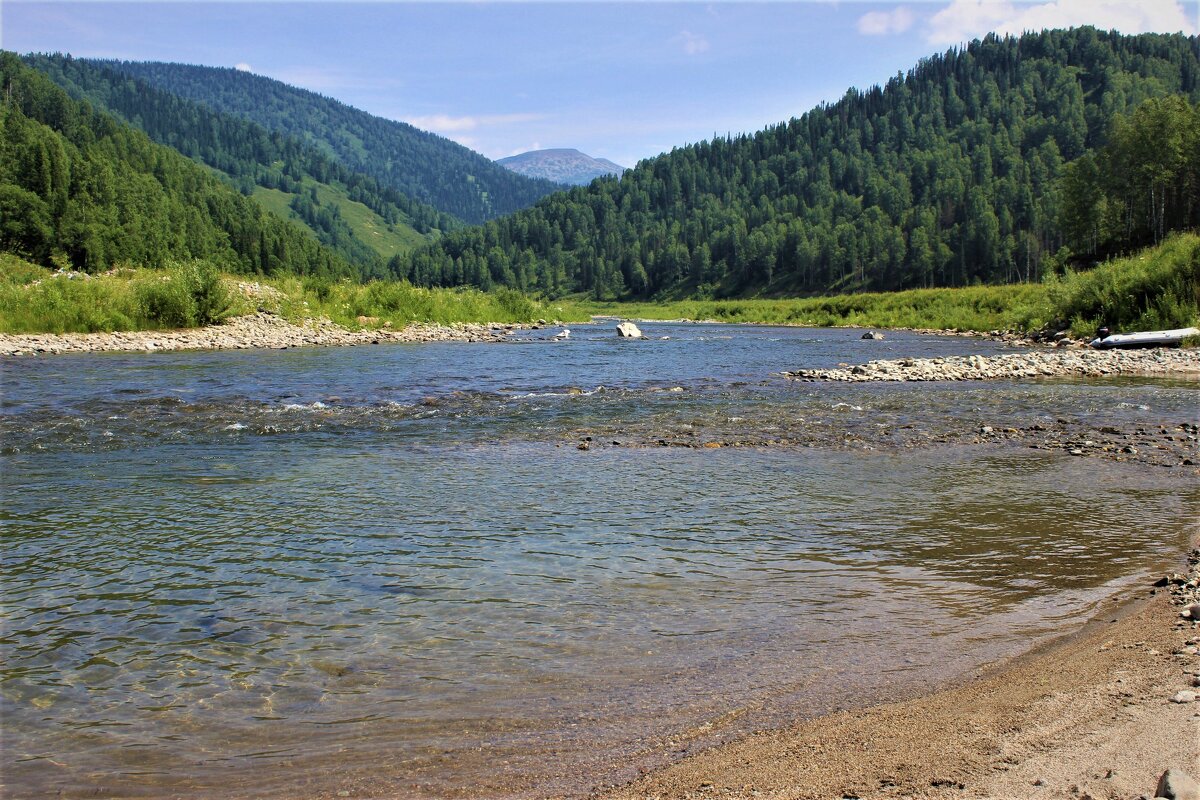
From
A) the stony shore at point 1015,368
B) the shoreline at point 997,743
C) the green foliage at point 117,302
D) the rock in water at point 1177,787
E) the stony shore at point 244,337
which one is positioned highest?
the green foliage at point 117,302

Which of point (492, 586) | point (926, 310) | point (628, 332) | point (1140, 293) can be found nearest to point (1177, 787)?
point (492, 586)

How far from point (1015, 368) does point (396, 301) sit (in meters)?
45.3

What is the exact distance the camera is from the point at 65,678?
5.33 metres

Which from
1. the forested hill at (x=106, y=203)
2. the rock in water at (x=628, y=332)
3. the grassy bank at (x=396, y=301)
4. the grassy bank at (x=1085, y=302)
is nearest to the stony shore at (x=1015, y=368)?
the grassy bank at (x=1085, y=302)

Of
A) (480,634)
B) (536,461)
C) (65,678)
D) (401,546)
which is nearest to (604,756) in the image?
(480,634)

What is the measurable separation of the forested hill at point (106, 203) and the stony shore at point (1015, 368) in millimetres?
81554

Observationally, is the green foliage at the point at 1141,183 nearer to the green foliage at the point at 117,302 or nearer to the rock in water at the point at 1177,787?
the green foliage at the point at 117,302

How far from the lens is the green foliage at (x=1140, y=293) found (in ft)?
111

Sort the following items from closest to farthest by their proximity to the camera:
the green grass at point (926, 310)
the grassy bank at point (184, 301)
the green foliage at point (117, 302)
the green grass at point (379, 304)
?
the green foliage at point (117, 302)
the grassy bank at point (184, 301)
the green grass at point (926, 310)
the green grass at point (379, 304)

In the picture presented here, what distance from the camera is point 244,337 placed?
4175cm

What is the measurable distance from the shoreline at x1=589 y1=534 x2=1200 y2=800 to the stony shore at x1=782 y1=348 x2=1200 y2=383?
2146 cm

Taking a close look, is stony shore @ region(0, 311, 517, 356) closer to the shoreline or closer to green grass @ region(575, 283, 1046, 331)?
green grass @ region(575, 283, 1046, 331)

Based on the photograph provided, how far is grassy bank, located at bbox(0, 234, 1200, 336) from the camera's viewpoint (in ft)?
118


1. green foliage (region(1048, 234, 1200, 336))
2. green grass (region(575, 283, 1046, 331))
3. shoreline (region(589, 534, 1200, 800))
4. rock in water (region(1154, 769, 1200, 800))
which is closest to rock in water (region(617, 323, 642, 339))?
green grass (region(575, 283, 1046, 331))
